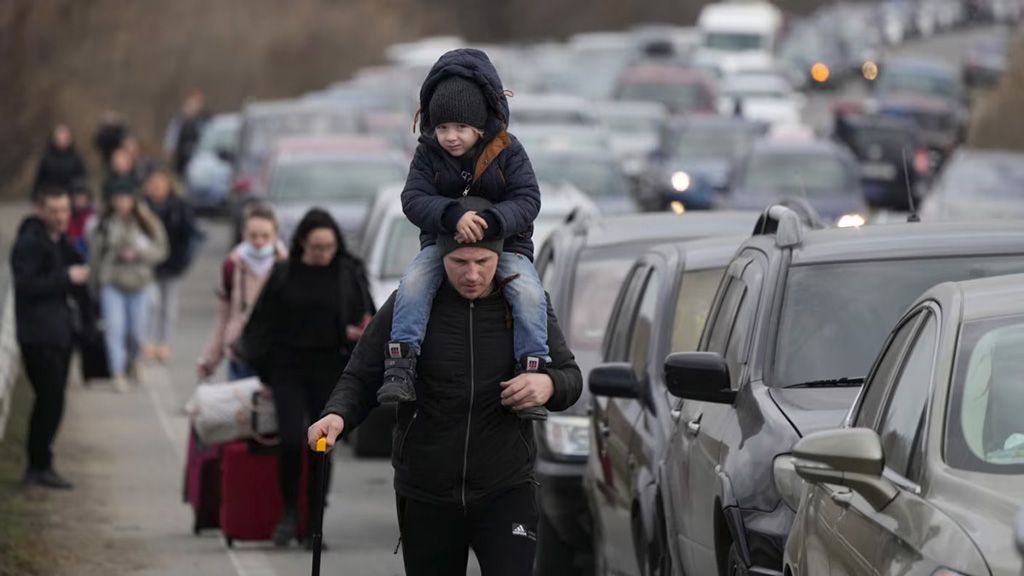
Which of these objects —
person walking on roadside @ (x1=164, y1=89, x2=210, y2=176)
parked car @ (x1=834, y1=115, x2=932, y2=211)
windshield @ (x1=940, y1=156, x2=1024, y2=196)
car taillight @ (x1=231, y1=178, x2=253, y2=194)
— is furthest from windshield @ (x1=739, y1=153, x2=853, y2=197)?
person walking on roadside @ (x1=164, y1=89, x2=210, y2=176)

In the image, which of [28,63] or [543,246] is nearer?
[543,246]

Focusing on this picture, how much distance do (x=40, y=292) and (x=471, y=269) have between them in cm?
867

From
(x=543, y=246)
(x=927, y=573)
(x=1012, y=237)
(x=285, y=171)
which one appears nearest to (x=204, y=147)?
(x=285, y=171)

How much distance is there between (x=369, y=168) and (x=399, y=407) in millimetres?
17748

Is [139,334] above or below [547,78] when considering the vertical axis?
below

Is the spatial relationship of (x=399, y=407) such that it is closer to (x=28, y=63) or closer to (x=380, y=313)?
(x=380, y=313)

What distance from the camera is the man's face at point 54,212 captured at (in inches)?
630

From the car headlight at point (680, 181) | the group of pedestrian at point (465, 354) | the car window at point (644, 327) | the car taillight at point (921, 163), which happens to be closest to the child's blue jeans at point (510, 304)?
the group of pedestrian at point (465, 354)

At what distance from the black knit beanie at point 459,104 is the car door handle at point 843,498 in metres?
1.66

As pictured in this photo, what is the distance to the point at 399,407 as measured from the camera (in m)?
7.44

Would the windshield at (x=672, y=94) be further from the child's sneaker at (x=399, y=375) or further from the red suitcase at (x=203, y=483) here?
the child's sneaker at (x=399, y=375)

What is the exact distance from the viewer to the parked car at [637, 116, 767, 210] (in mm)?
32312

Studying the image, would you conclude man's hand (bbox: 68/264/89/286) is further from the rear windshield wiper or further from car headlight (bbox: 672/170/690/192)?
car headlight (bbox: 672/170/690/192)

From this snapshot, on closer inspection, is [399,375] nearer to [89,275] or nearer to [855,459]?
[855,459]
